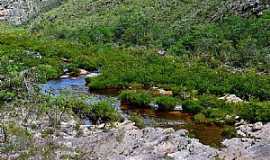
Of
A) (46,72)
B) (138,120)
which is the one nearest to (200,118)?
(138,120)

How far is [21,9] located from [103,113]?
100m

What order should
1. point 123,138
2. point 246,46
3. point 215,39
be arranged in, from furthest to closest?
point 215,39 < point 246,46 < point 123,138

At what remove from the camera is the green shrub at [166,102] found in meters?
42.2

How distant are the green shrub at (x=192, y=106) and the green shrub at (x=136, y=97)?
2718mm

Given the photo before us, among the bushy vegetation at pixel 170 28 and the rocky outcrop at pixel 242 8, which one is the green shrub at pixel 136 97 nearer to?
the bushy vegetation at pixel 170 28

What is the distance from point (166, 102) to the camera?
42.6 metres

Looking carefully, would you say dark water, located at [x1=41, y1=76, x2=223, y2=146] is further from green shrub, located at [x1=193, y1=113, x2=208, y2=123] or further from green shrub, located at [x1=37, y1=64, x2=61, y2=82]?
green shrub, located at [x1=37, y1=64, x2=61, y2=82]

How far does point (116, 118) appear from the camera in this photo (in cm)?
3719

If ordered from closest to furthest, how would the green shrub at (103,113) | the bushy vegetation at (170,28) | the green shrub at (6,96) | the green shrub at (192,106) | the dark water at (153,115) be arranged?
the dark water at (153,115)
the green shrub at (103,113)
the green shrub at (192,106)
the green shrub at (6,96)
the bushy vegetation at (170,28)

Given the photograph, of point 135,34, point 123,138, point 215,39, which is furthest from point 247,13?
point 123,138

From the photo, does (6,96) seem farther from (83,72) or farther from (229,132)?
(83,72)

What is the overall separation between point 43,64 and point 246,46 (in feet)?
65.3

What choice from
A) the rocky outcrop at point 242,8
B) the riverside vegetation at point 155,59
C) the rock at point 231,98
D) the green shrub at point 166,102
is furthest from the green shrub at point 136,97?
the rocky outcrop at point 242,8

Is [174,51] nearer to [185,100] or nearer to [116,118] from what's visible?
[185,100]
